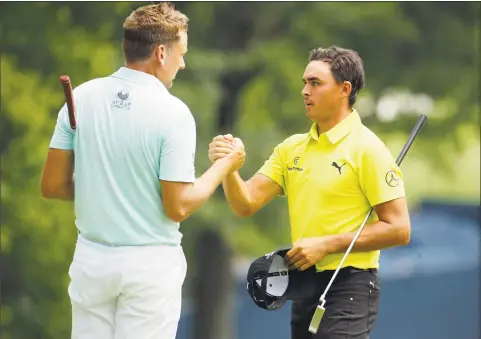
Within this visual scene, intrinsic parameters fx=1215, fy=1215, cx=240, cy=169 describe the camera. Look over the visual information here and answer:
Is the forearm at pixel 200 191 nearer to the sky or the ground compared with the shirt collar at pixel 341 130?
nearer to the ground

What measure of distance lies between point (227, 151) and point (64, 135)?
66 cm

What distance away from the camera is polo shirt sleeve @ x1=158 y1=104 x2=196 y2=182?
456 centimetres

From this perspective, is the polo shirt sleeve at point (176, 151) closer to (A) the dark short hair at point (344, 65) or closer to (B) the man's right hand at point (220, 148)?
(B) the man's right hand at point (220, 148)

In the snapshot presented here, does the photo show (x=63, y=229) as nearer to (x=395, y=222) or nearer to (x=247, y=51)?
(x=247, y=51)

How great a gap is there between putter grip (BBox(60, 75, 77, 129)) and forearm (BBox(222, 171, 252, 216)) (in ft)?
2.58

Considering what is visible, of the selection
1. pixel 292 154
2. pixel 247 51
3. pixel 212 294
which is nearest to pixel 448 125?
pixel 247 51

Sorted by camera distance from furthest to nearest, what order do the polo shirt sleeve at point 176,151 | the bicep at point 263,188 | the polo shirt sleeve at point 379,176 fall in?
1. the bicep at point 263,188
2. the polo shirt sleeve at point 379,176
3. the polo shirt sleeve at point 176,151

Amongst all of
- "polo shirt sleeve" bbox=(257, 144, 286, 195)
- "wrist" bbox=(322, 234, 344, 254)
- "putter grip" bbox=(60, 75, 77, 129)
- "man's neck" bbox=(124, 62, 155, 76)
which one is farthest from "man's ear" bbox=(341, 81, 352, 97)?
"putter grip" bbox=(60, 75, 77, 129)

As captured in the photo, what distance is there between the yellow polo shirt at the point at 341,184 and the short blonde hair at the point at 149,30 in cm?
80

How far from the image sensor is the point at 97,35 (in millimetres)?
14312

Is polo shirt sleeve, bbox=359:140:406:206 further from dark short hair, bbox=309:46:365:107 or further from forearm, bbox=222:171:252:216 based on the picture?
forearm, bbox=222:171:252:216

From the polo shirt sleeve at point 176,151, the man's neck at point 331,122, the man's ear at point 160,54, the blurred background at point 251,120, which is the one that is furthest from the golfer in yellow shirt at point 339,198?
the blurred background at point 251,120

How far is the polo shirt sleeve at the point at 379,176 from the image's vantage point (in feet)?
15.9

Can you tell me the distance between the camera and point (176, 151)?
4559 mm
